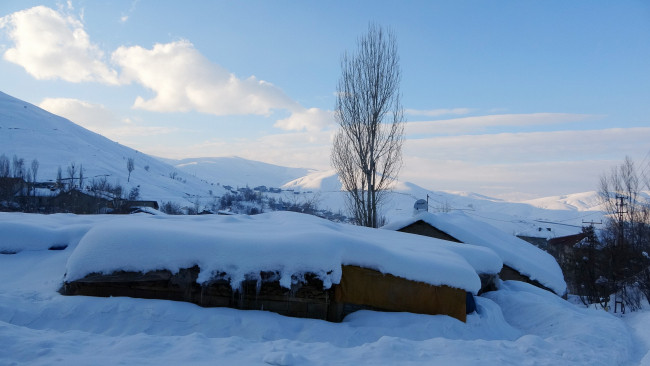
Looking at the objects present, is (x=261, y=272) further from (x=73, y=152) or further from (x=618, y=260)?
(x=73, y=152)

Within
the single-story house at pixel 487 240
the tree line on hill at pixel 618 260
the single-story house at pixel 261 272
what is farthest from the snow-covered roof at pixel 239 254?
the tree line on hill at pixel 618 260

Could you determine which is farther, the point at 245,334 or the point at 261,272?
the point at 261,272

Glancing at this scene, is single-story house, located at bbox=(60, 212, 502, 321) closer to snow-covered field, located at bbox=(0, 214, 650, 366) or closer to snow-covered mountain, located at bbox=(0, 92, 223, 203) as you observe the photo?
snow-covered field, located at bbox=(0, 214, 650, 366)

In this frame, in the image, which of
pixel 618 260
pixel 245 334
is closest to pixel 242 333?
pixel 245 334

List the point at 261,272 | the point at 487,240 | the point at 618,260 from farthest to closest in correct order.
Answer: the point at 618,260 < the point at 487,240 < the point at 261,272

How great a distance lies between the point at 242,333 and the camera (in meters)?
6.50

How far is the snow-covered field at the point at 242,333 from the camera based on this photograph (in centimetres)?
451

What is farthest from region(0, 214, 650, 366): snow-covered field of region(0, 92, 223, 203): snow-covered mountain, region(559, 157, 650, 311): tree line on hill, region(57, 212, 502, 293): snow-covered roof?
region(0, 92, 223, 203): snow-covered mountain

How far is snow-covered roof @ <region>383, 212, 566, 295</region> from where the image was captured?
645 inches

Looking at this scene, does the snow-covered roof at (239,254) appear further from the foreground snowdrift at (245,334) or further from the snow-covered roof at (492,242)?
the snow-covered roof at (492,242)

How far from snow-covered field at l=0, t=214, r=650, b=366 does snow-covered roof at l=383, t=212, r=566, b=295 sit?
597 centimetres

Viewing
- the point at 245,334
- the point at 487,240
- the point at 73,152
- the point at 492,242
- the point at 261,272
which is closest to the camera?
the point at 245,334

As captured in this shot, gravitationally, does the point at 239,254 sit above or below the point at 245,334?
above

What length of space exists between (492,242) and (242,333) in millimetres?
12939
